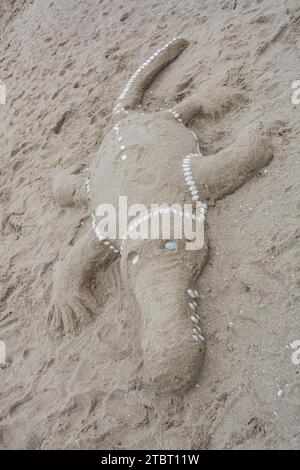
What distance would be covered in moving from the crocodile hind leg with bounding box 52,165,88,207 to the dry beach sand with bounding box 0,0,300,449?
0.08m

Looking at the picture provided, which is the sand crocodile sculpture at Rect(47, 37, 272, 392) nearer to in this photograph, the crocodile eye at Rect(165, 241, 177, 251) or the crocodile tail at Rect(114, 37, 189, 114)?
the crocodile eye at Rect(165, 241, 177, 251)

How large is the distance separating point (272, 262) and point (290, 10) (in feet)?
7.17

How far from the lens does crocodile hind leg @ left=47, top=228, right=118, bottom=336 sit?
8.91 ft

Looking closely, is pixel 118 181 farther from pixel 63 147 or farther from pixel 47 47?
pixel 47 47

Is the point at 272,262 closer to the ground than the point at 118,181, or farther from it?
closer to the ground

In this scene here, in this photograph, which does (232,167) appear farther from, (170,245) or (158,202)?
(170,245)

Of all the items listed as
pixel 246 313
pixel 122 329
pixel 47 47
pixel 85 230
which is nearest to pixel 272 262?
pixel 246 313

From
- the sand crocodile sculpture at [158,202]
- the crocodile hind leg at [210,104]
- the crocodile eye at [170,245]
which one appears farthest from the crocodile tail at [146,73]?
the crocodile eye at [170,245]

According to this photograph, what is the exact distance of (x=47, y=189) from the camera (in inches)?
148

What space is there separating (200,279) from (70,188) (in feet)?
4.13

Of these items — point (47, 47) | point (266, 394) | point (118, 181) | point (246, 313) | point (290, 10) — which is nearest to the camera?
point (266, 394)

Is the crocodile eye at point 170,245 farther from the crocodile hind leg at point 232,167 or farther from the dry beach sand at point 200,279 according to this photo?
the crocodile hind leg at point 232,167

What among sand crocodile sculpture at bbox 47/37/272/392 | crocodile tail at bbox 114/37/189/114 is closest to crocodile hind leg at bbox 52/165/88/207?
sand crocodile sculpture at bbox 47/37/272/392

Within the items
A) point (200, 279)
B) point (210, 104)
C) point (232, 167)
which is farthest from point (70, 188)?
point (200, 279)
